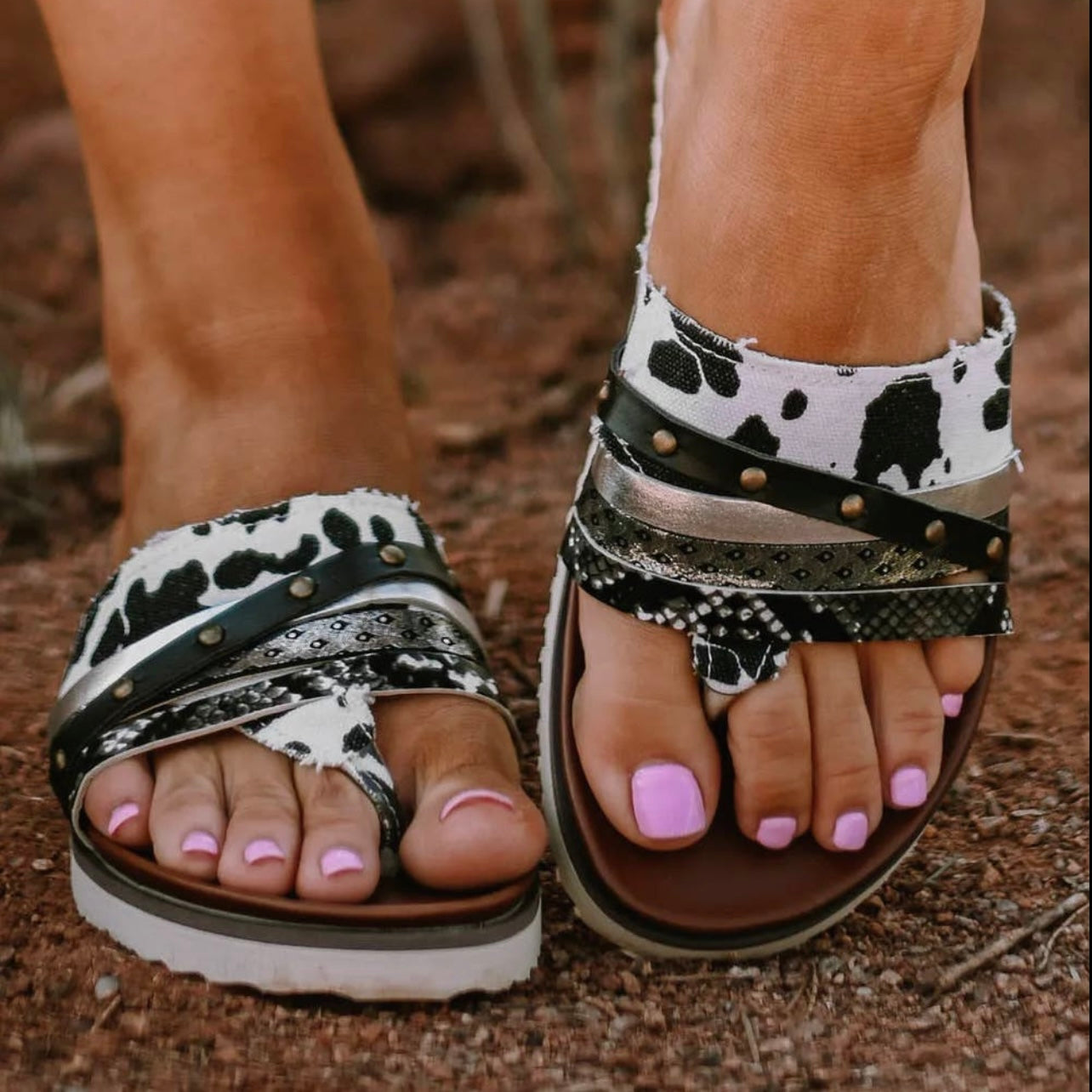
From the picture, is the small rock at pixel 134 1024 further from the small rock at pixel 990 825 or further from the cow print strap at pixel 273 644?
the small rock at pixel 990 825

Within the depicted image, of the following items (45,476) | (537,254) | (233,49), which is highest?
(233,49)

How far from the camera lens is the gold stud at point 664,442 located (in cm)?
84

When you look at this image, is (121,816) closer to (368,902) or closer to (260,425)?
(368,902)

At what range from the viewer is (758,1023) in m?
0.80

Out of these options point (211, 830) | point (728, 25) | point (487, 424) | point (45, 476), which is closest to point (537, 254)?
point (487, 424)

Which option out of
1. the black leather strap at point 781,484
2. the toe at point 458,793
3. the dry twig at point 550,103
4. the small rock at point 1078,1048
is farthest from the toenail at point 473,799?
the dry twig at point 550,103

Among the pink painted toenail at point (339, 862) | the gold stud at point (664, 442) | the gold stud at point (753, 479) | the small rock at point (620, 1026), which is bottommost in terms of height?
the small rock at point (620, 1026)

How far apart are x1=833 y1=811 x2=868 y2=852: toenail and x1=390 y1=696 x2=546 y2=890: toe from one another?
18cm

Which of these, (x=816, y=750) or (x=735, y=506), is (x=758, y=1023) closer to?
(x=816, y=750)

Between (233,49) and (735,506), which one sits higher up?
(233,49)

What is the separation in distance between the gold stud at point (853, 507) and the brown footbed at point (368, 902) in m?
0.27

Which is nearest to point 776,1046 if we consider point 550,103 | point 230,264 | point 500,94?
point 230,264

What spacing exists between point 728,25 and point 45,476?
1.02 meters

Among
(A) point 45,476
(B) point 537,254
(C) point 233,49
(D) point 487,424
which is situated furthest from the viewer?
(B) point 537,254
